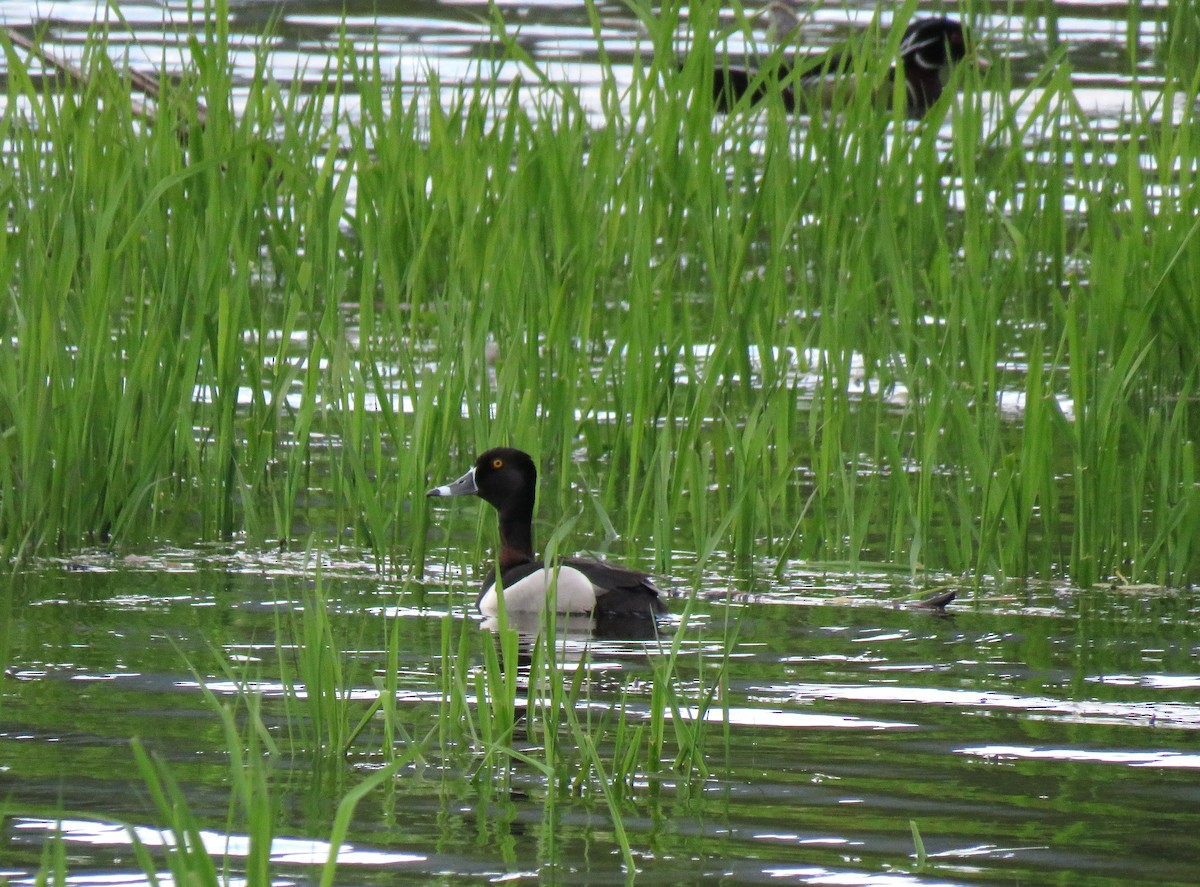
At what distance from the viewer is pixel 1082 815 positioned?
3.88 metres

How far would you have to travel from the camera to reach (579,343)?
6.83m

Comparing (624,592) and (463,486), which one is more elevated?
(463,486)

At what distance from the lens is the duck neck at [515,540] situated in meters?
6.24

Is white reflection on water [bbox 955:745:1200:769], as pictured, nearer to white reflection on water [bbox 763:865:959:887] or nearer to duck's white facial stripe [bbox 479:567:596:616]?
white reflection on water [bbox 763:865:959:887]

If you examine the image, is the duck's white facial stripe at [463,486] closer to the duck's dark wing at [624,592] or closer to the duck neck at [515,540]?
the duck neck at [515,540]

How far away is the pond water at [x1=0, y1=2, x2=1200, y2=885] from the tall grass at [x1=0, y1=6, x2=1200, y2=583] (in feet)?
0.74

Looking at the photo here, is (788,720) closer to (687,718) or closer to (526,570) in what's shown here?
(687,718)

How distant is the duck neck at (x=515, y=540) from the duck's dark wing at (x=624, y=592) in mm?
556

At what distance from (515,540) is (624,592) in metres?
0.84

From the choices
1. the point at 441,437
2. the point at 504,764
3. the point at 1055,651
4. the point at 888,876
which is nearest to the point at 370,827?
the point at 504,764

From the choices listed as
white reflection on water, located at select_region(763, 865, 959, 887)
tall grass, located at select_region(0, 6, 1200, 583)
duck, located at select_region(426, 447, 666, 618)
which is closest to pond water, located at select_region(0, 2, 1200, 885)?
white reflection on water, located at select_region(763, 865, 959, 887)

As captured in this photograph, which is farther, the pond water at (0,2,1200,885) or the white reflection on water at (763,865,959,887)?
the pond water at (0,2,1200,885)

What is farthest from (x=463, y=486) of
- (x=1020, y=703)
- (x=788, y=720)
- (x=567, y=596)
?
(x=1020, y=703)

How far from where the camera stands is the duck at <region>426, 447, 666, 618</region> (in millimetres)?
5629
